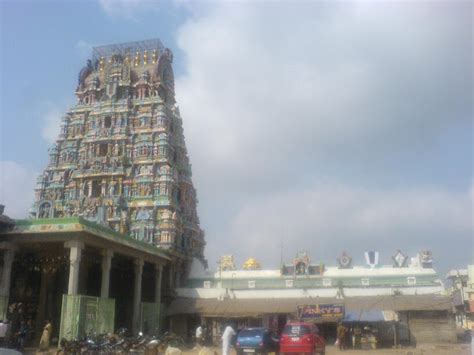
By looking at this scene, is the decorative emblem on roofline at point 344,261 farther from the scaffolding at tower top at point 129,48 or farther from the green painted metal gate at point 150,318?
the scaffolding at tower top at point 129,48

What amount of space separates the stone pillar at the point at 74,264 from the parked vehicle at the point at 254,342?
11.8 metres

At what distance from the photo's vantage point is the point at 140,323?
37938 mm

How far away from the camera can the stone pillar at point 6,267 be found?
105 ft

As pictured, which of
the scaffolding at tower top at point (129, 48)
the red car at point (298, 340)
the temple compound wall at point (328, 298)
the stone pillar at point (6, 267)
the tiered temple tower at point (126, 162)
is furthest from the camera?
the scaffolding at tower top at point (129, 48)

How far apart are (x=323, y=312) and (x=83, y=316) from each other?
1797 cm

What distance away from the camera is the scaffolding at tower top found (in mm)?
56562

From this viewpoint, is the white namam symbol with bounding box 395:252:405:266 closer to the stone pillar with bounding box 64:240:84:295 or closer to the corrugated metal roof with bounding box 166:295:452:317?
the corrugated metal roof with bounding box 166:295:452:317

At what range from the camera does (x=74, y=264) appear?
3109 cm

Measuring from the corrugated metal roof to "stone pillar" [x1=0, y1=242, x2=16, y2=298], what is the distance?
15.2 metres

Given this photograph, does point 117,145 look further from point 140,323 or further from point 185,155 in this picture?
point 140,323

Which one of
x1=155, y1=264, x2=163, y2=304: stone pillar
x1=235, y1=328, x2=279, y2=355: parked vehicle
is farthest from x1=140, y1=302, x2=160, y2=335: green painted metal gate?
x1=235, y1=328, x2=279, y2=355: parked vehicle

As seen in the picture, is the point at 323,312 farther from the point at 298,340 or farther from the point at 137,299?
the point at 298,340

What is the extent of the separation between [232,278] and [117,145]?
17.4 meters

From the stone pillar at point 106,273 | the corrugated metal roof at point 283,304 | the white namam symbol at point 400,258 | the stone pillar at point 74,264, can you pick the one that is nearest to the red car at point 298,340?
the stone pillar at point 74,264
